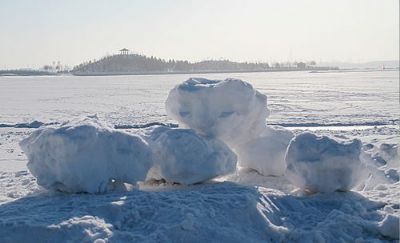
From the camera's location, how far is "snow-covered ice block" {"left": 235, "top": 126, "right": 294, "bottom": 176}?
303 inches

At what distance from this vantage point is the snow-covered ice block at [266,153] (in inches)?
303

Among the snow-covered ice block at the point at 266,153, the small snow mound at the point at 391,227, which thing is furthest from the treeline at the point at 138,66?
the small snow mound at the point at 391,227

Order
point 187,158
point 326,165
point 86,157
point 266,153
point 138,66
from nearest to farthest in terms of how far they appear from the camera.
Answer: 1. point 86,157
2. point 326,165
3. point 187,158
4. point 266,153
5. point 138,66

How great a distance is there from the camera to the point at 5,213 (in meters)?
5.51

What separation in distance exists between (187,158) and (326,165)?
70.9 inches

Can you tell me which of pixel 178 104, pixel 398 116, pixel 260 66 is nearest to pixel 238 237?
pixel 178 104

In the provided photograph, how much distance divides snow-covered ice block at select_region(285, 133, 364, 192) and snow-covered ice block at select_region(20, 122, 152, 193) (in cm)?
196

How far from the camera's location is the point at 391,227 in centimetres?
534

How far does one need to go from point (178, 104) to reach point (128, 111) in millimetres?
→ 13962

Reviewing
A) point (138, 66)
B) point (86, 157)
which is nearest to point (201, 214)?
point (86, 157)

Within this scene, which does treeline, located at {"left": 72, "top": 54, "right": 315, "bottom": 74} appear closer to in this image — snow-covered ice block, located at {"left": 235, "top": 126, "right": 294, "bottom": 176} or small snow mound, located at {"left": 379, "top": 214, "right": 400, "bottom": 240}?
snow-covered ice block, located at {"left": 235, "top": 126, "right": 294, "bottom": 176}

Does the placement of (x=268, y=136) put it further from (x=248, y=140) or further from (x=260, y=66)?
(x=260, y=66)

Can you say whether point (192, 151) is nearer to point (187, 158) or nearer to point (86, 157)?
point (187, 158)

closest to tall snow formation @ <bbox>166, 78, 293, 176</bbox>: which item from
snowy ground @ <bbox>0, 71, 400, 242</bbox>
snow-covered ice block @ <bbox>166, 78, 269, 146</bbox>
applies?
snow-covered ice block @ <bbox>166, 78, 269, 146</bbox>
